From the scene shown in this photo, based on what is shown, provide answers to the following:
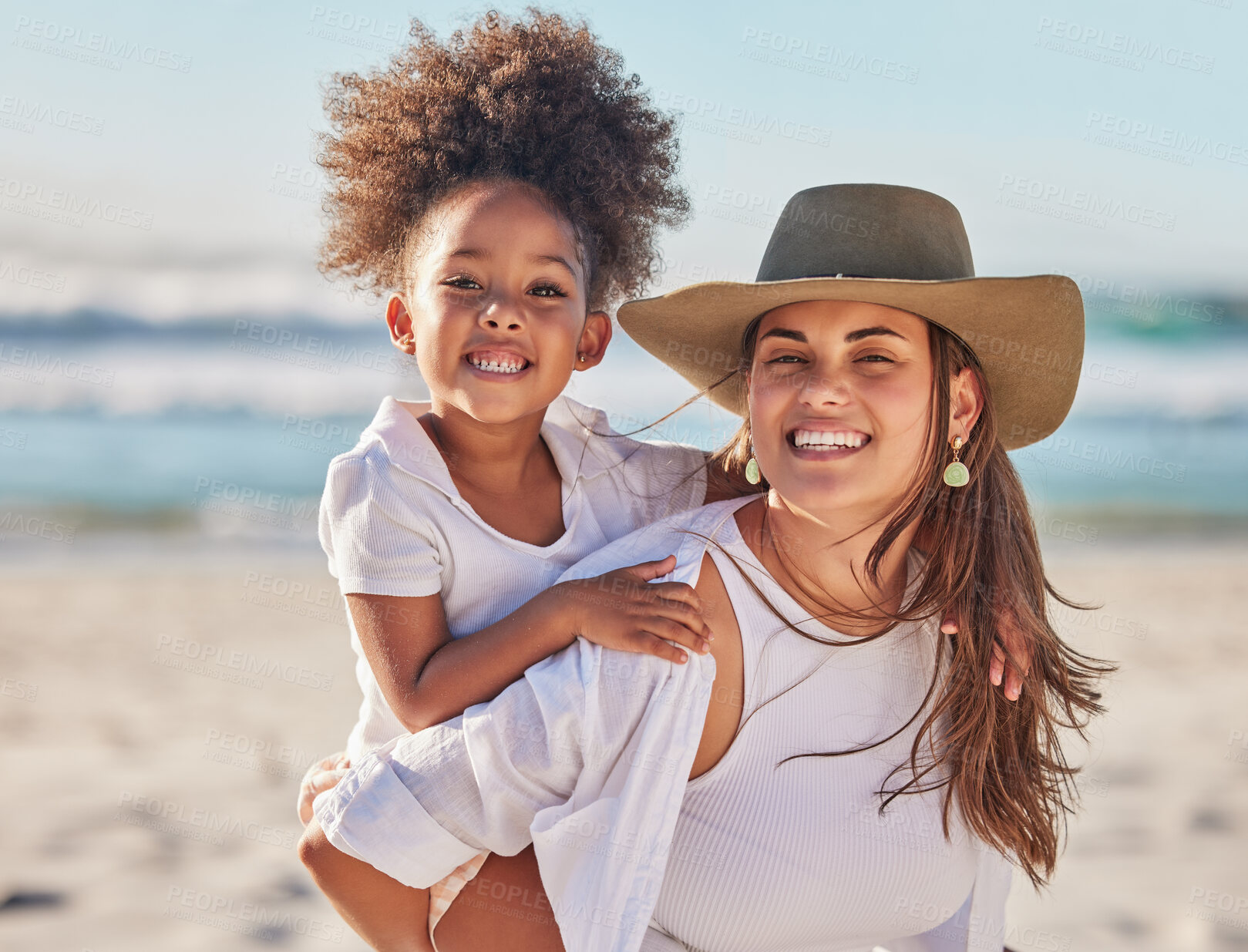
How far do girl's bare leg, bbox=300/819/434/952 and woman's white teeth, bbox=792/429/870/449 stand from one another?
1.06 metres

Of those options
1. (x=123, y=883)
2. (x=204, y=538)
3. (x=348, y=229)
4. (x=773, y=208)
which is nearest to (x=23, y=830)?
(x=123, y=883)

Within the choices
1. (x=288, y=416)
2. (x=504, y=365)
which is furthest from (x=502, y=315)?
(x=288, y=416)

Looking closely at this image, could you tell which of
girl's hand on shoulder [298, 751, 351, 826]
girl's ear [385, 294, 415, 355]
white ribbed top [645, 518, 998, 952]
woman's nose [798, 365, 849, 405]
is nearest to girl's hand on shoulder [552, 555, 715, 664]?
white ribbed top [645, 518, 998, 952]

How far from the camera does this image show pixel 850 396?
7.42ft

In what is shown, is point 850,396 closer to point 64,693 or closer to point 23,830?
point 23,830

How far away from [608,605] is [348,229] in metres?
1.61

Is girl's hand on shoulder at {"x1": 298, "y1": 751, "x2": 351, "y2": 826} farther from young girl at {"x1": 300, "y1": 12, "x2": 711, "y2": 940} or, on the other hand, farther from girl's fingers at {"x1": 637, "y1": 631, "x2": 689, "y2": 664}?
girl's fingers at {"x1": 637, "y1": 631, "x2": 689, "y2": 664}

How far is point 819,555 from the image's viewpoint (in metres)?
2.47

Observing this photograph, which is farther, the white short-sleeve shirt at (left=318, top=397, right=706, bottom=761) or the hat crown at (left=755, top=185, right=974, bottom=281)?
the white short-sleeve shirt at (left=318, top=397, right=706, bottom=761)

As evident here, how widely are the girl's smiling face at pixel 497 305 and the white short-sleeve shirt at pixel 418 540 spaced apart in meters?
0.20

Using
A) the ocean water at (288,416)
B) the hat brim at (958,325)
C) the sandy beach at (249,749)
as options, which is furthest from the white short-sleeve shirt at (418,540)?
the ocean water at (288,416)

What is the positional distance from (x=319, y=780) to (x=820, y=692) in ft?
4.19

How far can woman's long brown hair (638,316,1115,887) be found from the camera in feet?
8.05

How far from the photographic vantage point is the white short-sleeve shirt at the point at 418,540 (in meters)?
2.54
